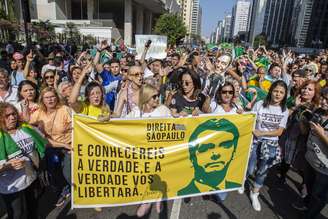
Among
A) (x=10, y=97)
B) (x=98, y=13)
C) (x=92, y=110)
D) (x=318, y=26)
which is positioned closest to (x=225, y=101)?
(x=92, y=110)

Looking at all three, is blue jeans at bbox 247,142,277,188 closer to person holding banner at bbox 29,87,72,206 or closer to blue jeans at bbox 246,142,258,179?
blue jeans at bbox 246,142,258,179

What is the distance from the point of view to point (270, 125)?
3752mm

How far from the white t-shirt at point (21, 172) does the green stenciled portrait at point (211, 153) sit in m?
1.68

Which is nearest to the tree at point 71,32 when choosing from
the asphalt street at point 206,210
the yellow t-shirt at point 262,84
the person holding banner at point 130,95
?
the yellow t-shirt at point 262,84

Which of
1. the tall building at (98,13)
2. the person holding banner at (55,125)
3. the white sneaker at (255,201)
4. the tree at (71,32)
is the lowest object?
the white sneaker at (255,201)

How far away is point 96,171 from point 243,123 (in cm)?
187

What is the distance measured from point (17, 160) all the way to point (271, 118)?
3.03 m

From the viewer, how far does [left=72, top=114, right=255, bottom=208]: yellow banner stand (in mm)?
3113

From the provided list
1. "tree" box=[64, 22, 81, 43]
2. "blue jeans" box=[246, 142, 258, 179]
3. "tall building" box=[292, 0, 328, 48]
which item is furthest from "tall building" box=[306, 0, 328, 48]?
"blue jeans" box=[246, 142, 258, 179]

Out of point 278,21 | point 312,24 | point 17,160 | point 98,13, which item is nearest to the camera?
point 17,160

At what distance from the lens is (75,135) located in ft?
10.0

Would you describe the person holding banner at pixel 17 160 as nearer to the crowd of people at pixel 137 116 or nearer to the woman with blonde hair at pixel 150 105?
the crowd of people at pixel 137 116

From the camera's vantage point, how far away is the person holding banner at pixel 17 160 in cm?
263

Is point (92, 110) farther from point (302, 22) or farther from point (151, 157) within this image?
point (302, 22)
